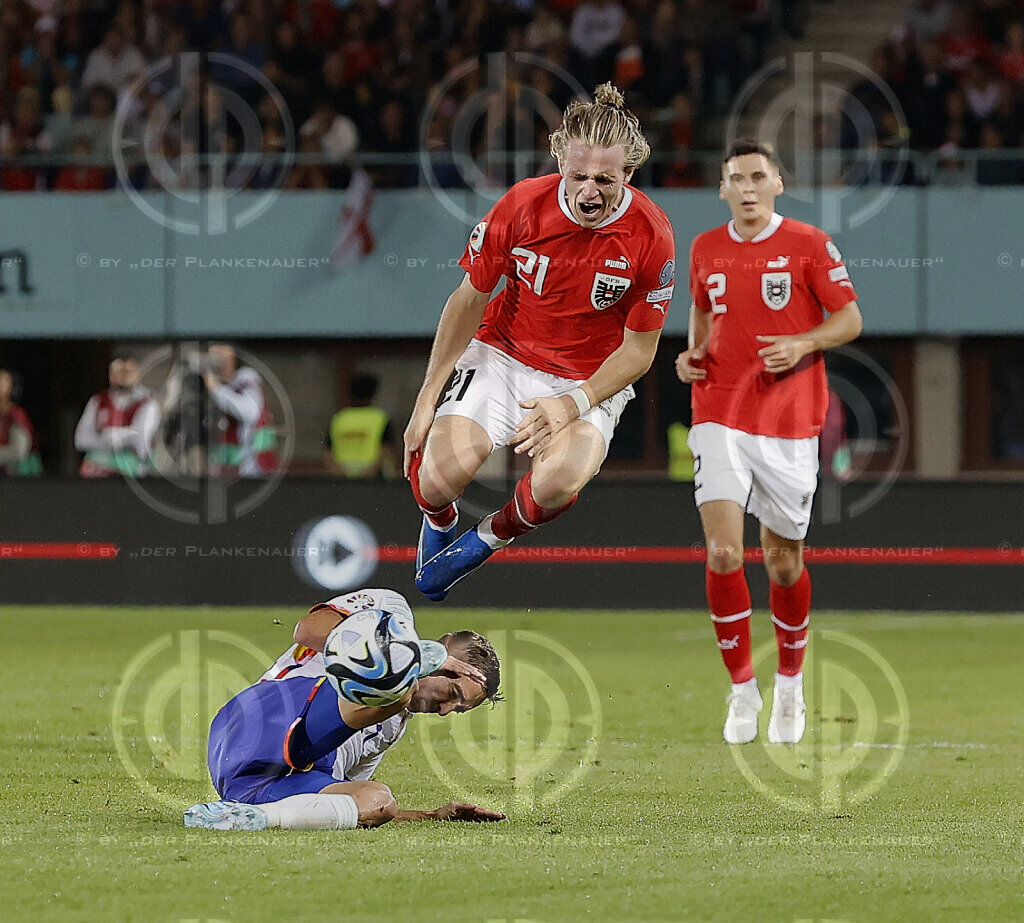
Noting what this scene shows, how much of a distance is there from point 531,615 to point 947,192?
4665mm

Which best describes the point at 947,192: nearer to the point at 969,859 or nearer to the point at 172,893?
the point at 969,859

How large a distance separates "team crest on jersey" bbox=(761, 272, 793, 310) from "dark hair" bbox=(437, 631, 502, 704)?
A: 224cm

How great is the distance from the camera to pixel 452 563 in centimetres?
616

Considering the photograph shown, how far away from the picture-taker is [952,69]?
50.6ft

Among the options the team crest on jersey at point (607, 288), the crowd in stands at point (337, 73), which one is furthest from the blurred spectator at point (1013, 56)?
the team crest on jersey at point (607, 288)

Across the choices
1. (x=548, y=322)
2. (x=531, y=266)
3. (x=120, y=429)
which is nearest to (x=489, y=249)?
(x=531, y=266)

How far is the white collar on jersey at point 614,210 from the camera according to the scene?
6.04 meters

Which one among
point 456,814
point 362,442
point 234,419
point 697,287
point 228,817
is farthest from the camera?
point 234,419

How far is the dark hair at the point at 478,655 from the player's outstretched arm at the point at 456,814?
14.3 inches

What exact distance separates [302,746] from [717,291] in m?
2.91

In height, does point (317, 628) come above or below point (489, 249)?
below

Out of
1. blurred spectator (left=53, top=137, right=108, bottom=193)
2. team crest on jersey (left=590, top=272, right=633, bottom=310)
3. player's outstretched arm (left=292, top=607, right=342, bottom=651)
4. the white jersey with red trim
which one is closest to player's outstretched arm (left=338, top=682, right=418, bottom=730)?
the white jersey with red trim

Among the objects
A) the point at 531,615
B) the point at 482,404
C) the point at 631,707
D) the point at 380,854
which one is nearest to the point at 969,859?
the point at 380,854

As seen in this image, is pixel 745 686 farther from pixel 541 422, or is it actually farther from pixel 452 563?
pixel 541 422
